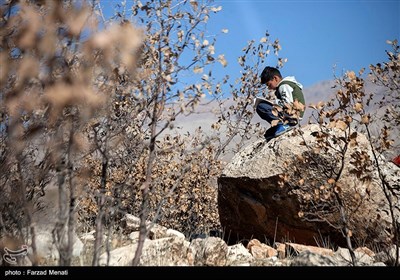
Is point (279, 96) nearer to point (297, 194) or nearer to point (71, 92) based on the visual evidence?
point (297, 194)

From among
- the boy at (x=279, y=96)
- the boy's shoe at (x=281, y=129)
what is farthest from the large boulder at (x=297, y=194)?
the boy at (x=279, y=96)

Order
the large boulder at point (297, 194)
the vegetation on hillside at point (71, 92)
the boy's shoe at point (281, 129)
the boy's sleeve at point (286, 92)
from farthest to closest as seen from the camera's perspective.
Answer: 1. the boy's sleeve at point (286, 92)
2. the boy's shoe at point (281, 129)
3. the large boulder at point (297, 194)
4. the vegetation on hillside at point (71, 92)

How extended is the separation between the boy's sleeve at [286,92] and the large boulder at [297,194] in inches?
24.1

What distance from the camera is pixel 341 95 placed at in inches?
174

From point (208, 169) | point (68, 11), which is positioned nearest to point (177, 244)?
point (68, 11)

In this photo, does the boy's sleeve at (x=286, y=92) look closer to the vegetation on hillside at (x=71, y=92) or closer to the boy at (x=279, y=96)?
the boy at (x=279, y=96)

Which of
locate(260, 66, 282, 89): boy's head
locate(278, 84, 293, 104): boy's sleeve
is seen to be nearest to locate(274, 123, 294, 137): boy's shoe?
locate(278, 84, 293, 104): boy's sleeve

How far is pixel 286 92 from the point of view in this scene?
6.48 metres

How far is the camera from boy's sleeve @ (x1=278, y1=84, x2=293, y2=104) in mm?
6434

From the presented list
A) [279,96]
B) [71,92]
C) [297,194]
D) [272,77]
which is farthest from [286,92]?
[71,92]

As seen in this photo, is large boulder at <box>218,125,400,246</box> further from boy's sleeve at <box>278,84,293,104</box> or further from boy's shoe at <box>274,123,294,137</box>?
boy's sleeve at <box>278,84,293,104</box>

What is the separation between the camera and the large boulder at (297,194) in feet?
18.2

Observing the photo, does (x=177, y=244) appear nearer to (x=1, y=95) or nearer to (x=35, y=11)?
(x=1, y=95)

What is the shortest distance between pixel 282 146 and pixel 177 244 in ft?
7.17
